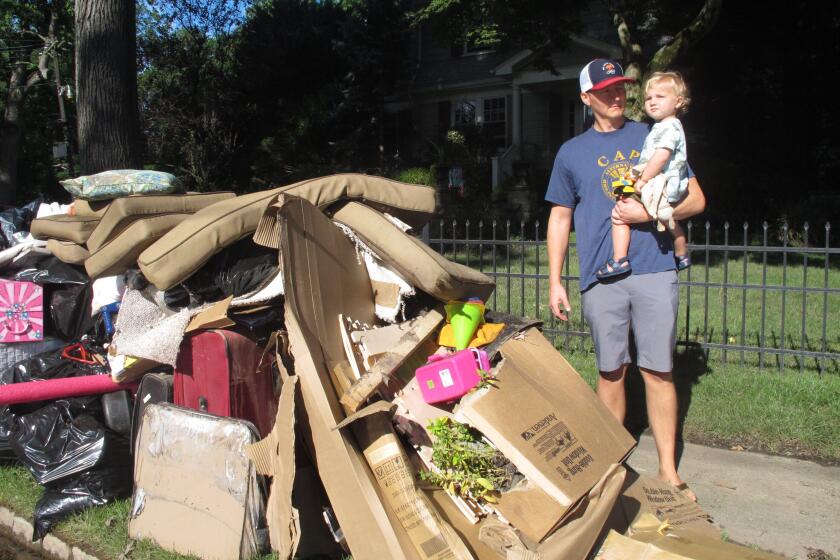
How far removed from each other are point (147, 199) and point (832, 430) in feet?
13.1

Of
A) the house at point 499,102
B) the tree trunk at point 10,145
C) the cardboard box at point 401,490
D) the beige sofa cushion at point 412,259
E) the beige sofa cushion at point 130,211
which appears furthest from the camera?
the tree trunk at point 10,145

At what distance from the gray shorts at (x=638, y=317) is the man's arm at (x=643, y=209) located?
27cm

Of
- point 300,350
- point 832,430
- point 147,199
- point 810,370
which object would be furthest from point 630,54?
point 300,350

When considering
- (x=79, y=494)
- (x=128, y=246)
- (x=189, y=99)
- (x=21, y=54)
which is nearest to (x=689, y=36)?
(x=128, y=246)

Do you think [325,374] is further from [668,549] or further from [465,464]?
[668,549]

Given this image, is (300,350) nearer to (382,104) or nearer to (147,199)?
(147,199)

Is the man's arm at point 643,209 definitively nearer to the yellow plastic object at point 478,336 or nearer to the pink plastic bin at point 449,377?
the yellow plastic object at point 478,336

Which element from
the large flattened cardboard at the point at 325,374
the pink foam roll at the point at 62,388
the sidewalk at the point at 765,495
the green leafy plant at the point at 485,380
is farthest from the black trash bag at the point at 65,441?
the sidewalk at the point at 765,495

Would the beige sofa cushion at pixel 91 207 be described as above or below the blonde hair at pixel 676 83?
below

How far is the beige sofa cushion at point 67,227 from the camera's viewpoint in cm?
435

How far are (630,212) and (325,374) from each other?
149cm

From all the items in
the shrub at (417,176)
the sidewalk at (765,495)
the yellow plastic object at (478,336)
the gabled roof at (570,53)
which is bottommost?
the sidewalk at (765,495)

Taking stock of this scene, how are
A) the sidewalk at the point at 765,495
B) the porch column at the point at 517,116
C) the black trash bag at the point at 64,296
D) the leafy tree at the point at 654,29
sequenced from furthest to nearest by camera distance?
1. the porch column at the point at 517,116
2. the leafy tree at the point at 654,29
3. the black trash bag at the point at 64,296
4. the sidewalk at the point at 765,495

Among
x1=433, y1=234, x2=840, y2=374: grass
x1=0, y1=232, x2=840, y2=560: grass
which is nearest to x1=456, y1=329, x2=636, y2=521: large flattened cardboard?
x1=0, y1=232, x2=840, y2=560: grass
